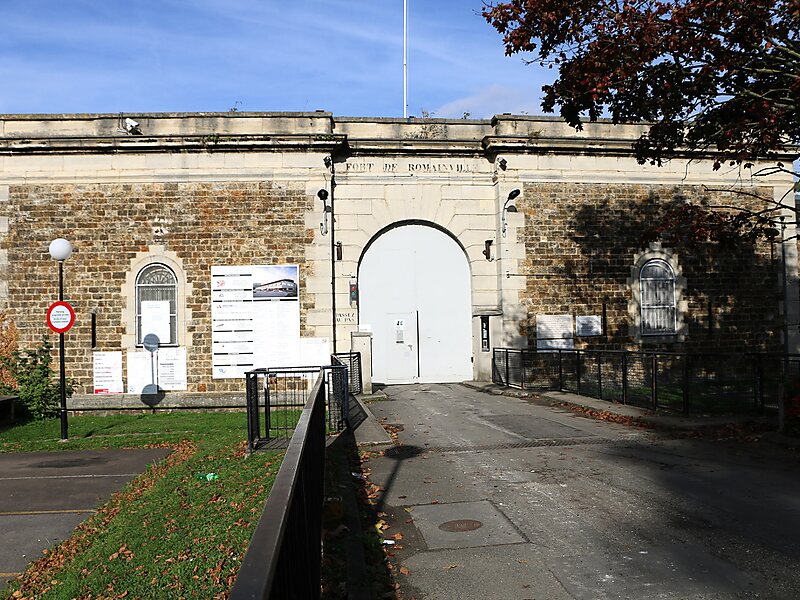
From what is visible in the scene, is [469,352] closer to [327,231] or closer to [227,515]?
[327,231]

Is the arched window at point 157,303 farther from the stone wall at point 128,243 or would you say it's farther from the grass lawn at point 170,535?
the grass lawn at point 170,535

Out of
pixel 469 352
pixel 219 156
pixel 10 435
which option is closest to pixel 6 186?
pixel 219 156

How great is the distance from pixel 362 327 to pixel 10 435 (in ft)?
30.7

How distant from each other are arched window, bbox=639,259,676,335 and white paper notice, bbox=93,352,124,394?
14.4 meters

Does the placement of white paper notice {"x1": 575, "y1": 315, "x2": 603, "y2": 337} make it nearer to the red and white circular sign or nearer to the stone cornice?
the stone cornice

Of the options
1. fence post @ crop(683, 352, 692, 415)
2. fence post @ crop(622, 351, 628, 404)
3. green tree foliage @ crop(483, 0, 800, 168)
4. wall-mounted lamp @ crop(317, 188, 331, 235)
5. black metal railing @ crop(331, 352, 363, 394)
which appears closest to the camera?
green tree foliage @ crop(483, 0, 800, 168)

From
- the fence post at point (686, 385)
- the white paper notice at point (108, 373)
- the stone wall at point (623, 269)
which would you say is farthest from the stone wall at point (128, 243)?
the fence post at point (686, 385)

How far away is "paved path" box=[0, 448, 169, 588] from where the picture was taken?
271 inches

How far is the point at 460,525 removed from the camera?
6.77m

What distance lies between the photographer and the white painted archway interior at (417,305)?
68.8ft

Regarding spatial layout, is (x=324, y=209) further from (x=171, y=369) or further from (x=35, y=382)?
(x=35, y=382)

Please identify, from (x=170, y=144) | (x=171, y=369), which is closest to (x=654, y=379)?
(x=171, y=369)

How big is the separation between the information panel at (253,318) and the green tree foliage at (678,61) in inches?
395

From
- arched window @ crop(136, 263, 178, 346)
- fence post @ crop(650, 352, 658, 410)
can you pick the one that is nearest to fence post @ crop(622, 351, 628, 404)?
fence post @ crop(650, 352, 658, 410)
